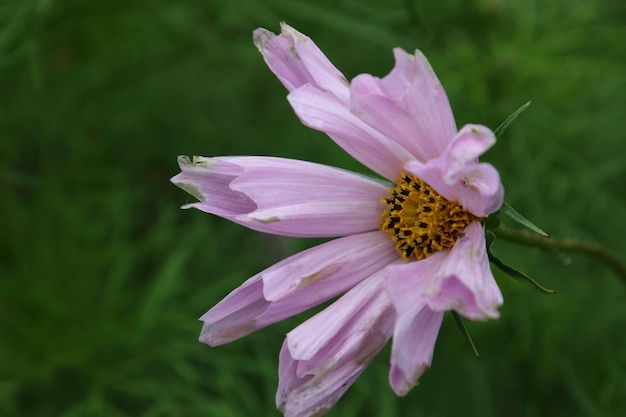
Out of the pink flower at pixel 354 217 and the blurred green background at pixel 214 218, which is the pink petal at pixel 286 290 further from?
the blurred green background at pixel 214 218

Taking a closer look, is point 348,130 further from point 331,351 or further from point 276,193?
point 331,351

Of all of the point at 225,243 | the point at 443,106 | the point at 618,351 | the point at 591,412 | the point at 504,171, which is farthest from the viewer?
the point at 225,243

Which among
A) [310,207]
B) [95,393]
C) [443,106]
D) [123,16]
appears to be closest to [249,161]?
[310,207]

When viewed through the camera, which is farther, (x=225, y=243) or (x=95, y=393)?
(x=225, y=243)

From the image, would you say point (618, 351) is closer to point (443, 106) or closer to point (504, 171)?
point (504, 171)

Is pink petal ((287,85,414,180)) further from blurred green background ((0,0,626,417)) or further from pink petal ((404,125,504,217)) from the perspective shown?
blurred green background ((0,0,626,417))

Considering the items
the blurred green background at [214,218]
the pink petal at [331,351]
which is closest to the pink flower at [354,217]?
the pink petal at [331,351]
